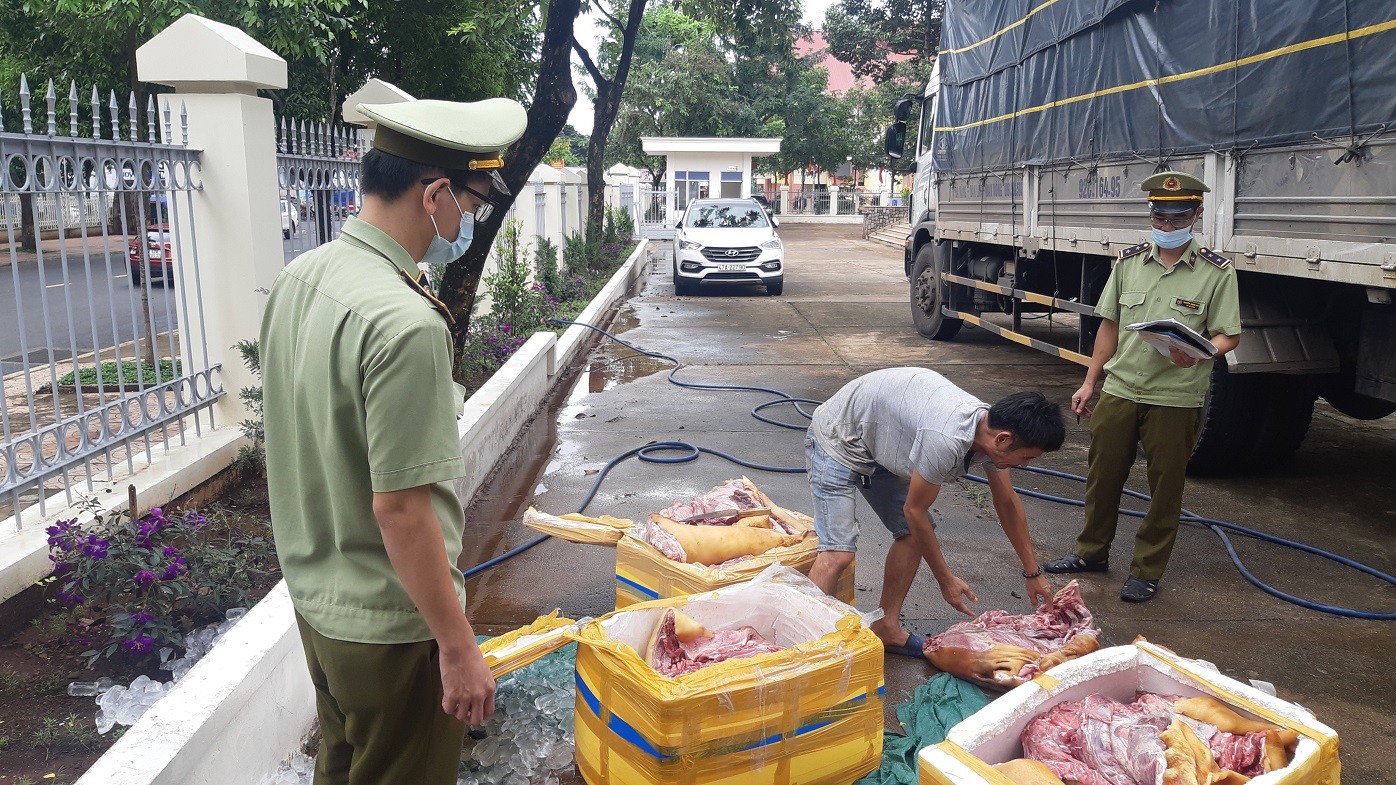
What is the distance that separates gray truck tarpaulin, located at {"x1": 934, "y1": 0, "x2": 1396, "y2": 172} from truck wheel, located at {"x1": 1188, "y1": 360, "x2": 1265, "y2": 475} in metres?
1.31

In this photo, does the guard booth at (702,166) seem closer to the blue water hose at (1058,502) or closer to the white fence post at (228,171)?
the blue water hose at (1058,502)

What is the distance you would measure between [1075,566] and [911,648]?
129cm

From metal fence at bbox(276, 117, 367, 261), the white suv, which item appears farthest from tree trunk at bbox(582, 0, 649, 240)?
metal fence at bbox(276, 117, 367, 261)

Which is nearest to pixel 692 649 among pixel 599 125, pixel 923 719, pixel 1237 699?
pixel 923 719

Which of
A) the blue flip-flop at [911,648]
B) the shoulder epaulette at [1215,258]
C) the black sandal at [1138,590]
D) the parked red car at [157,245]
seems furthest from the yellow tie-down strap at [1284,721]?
the parked red car at [157,245]

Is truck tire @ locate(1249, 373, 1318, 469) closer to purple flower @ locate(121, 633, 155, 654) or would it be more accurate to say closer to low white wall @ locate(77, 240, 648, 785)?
low white wall @ locate(77, 240, 648, 785)

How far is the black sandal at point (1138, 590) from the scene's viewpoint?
4.42 m

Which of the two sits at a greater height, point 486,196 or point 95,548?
point 486,196

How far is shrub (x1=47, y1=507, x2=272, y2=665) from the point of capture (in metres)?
3.20

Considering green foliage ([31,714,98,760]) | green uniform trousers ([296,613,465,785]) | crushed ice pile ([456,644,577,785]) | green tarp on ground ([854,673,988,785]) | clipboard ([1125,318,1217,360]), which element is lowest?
green tarp on ground ([854,673,988,785])

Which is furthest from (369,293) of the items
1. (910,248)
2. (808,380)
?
(910,248)

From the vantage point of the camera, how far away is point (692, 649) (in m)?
3.01

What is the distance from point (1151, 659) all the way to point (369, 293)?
2390 millimetres

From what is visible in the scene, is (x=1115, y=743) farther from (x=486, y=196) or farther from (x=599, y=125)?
(x=599, y=125)
